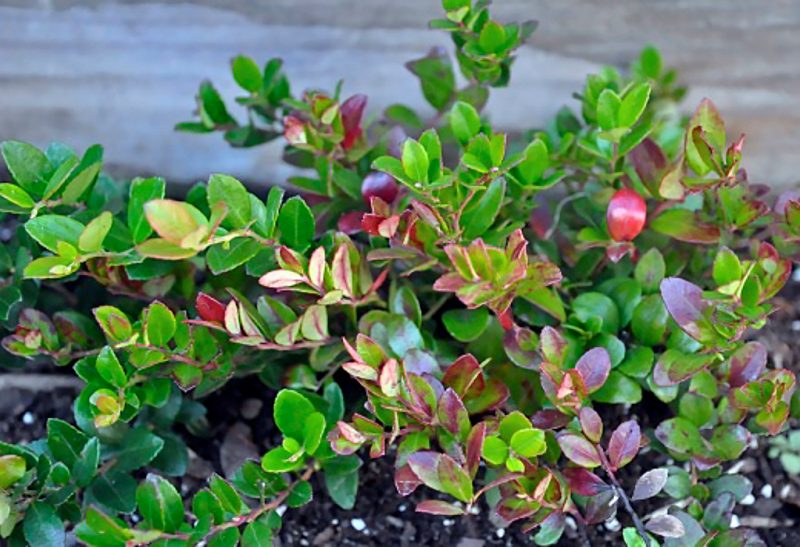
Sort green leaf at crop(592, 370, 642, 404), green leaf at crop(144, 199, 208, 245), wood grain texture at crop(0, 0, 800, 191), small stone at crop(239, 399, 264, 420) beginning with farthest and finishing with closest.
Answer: wood grain texture at crop(0, 0, 800, 191) → small stone at crop(239, 399, 264, 420) → green leaf at crop(592, 370, 642, 404) → green leaf at crop(144, 199, 208, 245)

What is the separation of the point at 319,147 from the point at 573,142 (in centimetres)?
30

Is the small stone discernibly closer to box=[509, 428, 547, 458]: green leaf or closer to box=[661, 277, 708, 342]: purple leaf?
box=[509, 428, 547, 458]: green leaf

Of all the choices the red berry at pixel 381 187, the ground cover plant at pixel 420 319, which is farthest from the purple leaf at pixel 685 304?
the red berry at pixel 381 187

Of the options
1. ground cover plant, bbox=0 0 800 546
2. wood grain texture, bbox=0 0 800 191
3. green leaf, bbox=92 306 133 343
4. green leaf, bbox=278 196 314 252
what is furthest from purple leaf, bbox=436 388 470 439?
wood grain texture, bbox=0 0 800 191

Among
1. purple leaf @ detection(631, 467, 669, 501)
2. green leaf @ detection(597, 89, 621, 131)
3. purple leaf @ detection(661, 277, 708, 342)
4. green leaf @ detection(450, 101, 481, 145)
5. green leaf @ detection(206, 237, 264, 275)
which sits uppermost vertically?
green leaf @ detection(597, 89, 621, 131)

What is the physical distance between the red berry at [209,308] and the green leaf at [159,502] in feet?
0.53

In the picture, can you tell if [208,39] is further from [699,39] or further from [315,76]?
[699,39]

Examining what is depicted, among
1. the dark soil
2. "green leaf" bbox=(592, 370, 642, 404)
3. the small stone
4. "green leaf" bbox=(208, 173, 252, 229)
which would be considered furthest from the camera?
the small stone

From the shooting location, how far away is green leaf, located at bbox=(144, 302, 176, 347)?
3.69 ft

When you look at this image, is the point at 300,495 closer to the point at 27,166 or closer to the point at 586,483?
the point at 586,483

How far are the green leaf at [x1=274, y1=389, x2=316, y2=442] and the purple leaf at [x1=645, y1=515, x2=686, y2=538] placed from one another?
347 mm

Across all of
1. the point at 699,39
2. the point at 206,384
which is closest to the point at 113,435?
the point at 206,384

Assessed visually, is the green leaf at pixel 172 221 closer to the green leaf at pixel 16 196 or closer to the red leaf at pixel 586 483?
the green leaf at pixel 16 196

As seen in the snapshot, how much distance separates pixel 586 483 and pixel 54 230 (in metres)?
0.58
